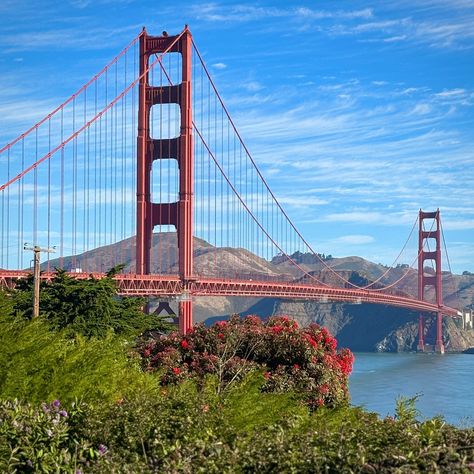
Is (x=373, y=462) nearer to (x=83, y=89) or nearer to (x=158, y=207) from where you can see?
(x=158, y=207)

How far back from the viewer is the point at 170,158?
5922cm

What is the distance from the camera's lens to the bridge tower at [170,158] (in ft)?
187

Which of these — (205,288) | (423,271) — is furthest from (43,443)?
(423,271)

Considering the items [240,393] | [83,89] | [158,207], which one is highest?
[83,89]

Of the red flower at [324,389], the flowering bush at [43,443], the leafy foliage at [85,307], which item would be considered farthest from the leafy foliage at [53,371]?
the leafy foliage at [85,307]

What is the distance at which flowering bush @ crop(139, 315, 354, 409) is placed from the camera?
1952 centimetres

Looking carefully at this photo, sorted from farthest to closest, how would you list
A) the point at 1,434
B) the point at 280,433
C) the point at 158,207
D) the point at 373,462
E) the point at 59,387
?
the point at 158,207 < the point at 59,387 < the point at 1,434 < the point at 280,433 < the point at 373,462

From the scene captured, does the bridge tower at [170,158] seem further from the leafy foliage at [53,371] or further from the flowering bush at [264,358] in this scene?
the leafy foliage at [53,371]

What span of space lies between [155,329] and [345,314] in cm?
16813

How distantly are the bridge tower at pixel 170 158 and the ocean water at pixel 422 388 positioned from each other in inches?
526

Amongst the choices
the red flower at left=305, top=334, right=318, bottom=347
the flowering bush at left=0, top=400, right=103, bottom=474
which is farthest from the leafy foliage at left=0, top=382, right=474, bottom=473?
the red flower at left=305, top=334, right=318, bottom=347

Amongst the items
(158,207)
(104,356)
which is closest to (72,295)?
(104,356)

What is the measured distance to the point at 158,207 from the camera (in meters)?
58.9

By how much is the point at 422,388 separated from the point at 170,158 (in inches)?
999
